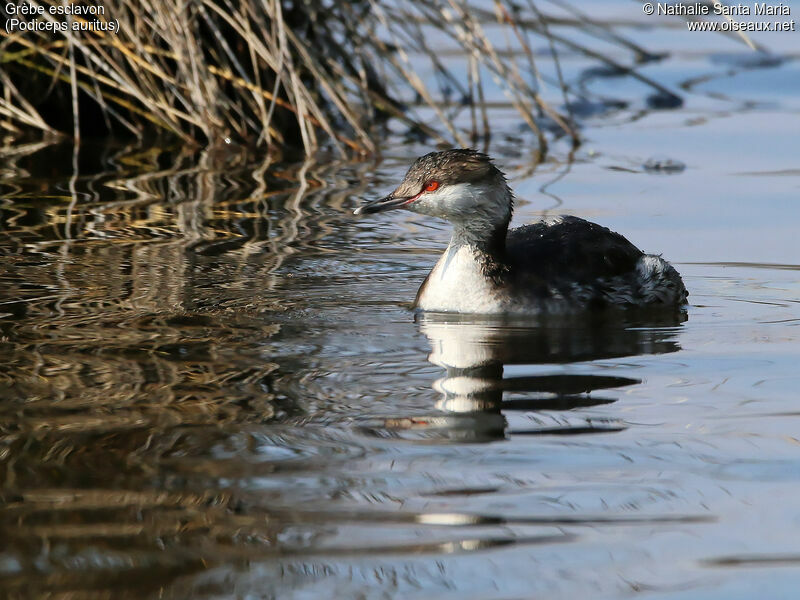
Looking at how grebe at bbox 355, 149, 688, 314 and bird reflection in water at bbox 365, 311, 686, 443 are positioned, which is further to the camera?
grebe at bbox 355, 149, 688, 314

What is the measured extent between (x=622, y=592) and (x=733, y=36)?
12.0 m

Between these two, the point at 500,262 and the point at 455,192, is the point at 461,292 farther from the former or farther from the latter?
the point at 455,192

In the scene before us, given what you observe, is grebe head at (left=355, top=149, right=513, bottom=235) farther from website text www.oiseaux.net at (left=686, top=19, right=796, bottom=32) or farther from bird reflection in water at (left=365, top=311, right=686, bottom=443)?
website text www.oiseaux.net at (left=686, top=19, right=796, bottom=32)

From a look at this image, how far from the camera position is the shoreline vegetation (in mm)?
9945

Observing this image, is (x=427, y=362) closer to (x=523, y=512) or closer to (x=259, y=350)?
(x=259, y=350)

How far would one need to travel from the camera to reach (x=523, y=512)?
411cm

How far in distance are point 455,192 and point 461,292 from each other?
541mm

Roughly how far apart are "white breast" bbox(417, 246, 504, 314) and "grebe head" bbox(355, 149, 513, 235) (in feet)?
0.94

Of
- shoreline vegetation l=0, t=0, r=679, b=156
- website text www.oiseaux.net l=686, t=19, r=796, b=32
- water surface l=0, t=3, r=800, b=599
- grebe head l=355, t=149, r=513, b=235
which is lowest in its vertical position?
water surface l=0, t=3, r=800, b=599

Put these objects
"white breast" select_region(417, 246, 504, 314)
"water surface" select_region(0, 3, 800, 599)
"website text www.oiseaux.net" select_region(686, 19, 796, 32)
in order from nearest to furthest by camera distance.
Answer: "water surface" select_region(0, 3, 800, 599), "white breast" select_region(417, 246, 504, 314), "website text www.oiseaux.net" select_region(686, 19, 796, 32)

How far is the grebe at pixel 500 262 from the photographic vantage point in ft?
22.5

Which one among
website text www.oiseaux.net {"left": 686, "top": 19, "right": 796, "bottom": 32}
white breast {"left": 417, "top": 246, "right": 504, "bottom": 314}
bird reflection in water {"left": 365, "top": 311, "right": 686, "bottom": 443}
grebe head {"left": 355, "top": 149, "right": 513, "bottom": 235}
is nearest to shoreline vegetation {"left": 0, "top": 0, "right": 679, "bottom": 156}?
website text www.oiseaux.net {"left": 686, "top": 19, "right": 796, "bottom": 32}

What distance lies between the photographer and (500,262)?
277 inches

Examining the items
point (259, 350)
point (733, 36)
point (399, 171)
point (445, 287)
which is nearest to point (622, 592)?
point (259, 350)
